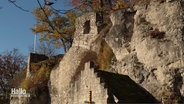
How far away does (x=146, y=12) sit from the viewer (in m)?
15.8

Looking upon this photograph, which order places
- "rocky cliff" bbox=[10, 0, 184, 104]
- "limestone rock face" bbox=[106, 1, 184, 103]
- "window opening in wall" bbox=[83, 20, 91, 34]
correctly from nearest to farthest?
"rocky cliff" bbox=[10, 0, 184, 104]
"limestone rock face" bbox=[106, 1, 184, 103]
"window opening in wall" bbox=[83, 20, 91, 34]

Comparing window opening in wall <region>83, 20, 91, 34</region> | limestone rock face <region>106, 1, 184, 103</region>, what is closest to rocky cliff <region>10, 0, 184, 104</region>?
limestone rock face <region>106, 1, 184, 103</region>

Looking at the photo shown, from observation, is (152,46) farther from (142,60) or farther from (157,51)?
(142,60)

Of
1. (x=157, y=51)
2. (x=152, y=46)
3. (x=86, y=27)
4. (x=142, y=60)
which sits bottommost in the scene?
(x=142, y=60)

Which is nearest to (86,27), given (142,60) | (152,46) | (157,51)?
(142,60)

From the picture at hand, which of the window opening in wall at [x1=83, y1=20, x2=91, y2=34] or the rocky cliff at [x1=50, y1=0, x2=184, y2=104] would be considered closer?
the rocky cliff at [x1=50, y1=0, x2=184, y2=104]

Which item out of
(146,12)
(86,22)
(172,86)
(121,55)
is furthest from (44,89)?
(172,86)

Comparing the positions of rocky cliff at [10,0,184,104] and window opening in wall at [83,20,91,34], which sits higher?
window opening in wall at [83,20,91,34]

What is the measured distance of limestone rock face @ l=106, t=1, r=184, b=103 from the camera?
523 inches

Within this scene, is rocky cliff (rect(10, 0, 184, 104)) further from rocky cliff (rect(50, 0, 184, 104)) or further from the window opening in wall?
the window opening in wall

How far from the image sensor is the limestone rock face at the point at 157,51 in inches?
523

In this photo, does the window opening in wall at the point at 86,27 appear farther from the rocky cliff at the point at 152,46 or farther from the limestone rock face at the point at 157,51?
the limestone rock face at the point at 157,51

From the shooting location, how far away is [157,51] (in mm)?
14188

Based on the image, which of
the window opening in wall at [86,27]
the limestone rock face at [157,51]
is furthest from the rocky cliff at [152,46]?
the window opening in wall at [86,27]
